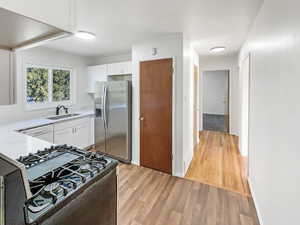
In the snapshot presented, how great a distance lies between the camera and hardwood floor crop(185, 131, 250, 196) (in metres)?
2.60

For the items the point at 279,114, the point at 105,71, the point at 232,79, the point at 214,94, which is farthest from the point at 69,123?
the point at 214,94

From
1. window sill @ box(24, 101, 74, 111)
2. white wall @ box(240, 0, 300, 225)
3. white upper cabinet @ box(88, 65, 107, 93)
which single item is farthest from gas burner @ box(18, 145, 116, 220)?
white upper cabinet @ box(88, 65, 107, 93)

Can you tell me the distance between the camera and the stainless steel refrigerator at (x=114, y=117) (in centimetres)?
323

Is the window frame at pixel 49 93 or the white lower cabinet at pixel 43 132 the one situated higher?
the window frame at pixel 49 93

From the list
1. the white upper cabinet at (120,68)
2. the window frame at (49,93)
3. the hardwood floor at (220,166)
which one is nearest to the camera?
the hardwood floor at (220,166)

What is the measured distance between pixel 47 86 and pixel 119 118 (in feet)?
6.59

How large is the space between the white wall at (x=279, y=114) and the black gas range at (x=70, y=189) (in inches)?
47.9

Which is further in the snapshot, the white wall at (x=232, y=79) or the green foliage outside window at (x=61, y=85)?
the white wall at (x=232, y=79)

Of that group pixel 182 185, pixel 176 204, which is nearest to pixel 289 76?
pixel 176 204

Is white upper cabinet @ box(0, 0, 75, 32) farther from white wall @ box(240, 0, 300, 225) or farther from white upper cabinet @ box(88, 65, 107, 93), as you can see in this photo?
white upper cabinet @ box(88, 65, 107, 93)

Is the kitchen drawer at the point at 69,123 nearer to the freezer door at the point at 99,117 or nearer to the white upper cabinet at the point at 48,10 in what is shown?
the freezer door at the point at 99,117

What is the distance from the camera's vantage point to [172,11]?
1982 millimetres

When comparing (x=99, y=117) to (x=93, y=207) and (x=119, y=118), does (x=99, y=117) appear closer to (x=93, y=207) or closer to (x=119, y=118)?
(x=119, y=118)

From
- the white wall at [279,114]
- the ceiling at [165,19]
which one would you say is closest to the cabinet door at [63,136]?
the ceiling at [165,19]
